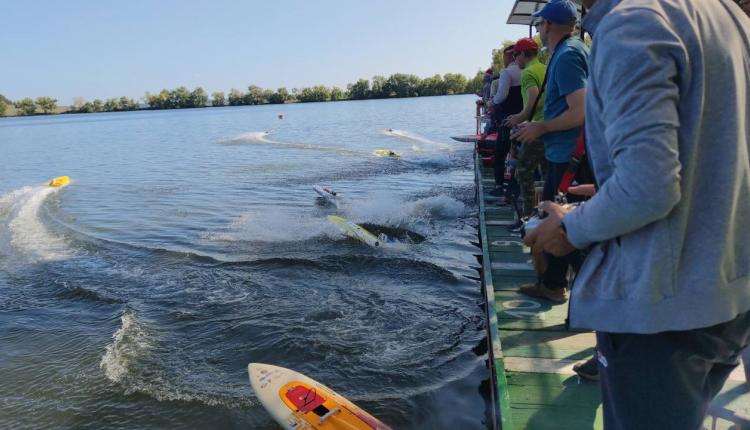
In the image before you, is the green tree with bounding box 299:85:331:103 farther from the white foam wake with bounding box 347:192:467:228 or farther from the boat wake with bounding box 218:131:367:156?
the white foam wake with bounding box 347:192:467:228

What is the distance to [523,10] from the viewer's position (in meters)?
13.3

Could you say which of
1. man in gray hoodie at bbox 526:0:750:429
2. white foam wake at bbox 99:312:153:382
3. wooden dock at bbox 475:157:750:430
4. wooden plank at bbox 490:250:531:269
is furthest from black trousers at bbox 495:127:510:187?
man in gray hoodie at bbox 526:0:750:429

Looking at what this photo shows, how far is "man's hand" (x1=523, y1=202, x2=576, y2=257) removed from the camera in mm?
1776

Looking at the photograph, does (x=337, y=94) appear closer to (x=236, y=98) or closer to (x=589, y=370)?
(x=236, y=98)

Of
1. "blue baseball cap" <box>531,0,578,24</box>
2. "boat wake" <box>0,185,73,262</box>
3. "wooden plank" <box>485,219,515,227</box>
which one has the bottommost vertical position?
"boat wake" <box>0,185,73,262</box>

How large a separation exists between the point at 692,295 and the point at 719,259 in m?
0.13

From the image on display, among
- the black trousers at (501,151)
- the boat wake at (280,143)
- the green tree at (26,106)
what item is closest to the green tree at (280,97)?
the green tree at (26,106)

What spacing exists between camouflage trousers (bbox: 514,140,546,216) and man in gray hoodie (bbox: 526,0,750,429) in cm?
427

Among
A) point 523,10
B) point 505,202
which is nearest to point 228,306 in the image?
point 505,202

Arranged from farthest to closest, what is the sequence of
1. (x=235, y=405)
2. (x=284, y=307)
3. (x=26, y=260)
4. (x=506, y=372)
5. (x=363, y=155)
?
(x=363, y=155), (x=26, y=260), (x=284, y=307), (x=235, y=405), (x=506, y=372)

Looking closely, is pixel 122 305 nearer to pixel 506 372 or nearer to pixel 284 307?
pixel 284 307

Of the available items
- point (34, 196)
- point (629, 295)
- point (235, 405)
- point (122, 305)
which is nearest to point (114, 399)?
point (235, 405)

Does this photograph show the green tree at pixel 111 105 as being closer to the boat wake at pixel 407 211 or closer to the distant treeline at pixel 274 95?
the distant treeline at pixel 274 95

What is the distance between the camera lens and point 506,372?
4.13 meters
